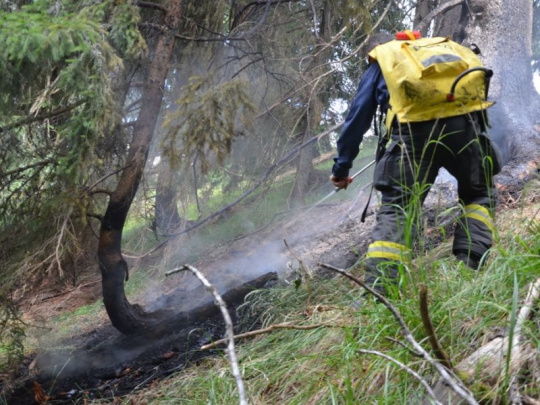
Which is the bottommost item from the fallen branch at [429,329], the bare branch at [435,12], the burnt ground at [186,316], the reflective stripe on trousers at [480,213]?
the burnt ground at [186,316]

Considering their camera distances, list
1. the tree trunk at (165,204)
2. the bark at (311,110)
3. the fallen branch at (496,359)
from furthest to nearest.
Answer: the bark at (311,110) → the tree trunk at (165,204) → the fallen branch at (496,359)

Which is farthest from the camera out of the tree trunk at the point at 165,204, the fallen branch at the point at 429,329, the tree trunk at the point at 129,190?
the tree trunk at the point at 165,204

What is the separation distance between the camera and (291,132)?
25.5 feet

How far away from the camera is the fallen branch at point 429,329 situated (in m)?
2.00

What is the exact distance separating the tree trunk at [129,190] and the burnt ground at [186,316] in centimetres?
35

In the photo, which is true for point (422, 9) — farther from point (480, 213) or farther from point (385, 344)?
point (385, 344)

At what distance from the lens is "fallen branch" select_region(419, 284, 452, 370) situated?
2004mm

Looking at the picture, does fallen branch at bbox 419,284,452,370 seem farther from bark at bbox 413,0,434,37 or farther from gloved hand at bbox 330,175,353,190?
bark at bbox 413,0,434,37

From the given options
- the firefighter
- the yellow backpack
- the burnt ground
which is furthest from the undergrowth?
the yellow backpack

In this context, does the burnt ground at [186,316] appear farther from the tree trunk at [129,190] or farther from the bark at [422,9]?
the bark at [422,9]

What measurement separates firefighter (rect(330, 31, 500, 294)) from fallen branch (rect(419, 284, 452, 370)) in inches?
47.1

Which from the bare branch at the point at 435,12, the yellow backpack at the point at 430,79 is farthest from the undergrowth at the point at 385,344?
the bare branch at the point at 435,12

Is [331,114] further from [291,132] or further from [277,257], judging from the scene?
[277,257]

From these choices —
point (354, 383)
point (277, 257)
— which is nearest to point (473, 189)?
point (354, 383)
